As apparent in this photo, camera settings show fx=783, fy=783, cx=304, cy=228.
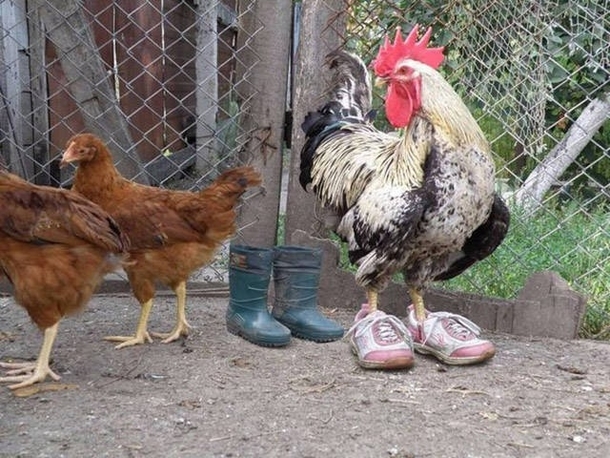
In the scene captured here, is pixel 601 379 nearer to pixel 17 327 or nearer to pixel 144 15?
pixel 17 327

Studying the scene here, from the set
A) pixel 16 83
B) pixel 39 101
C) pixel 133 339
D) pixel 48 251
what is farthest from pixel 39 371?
pixel 39 101

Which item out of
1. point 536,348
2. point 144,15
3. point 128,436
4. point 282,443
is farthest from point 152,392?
point 144,15

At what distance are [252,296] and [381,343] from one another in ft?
2.17

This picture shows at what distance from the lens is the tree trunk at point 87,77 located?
3959mm

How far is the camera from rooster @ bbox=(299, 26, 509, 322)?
3.11 metres

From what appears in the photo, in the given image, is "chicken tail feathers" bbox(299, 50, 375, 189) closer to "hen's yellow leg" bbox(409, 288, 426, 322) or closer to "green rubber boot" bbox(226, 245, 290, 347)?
"green rubber boot" bbox(226, 245, 290, 347)

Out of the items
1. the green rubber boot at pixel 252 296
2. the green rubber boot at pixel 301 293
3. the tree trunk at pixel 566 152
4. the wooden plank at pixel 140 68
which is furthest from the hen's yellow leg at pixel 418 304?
the wooden plank at pixel 140 68

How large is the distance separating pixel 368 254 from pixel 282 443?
103cm

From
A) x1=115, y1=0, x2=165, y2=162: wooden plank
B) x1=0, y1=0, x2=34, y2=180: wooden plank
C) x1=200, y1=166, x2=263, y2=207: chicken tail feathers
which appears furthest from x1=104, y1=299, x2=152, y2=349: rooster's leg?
x1=115, y1=0, x2=165, y2=162: wooden plank

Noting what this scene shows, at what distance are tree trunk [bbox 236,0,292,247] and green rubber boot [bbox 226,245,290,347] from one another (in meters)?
0.61

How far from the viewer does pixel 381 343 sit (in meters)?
3.14

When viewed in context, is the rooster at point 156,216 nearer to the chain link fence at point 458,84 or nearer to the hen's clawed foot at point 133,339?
the hen's clawed foot at point 133,339

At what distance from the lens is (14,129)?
477 cm

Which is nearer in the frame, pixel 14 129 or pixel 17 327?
pixel 17 327
